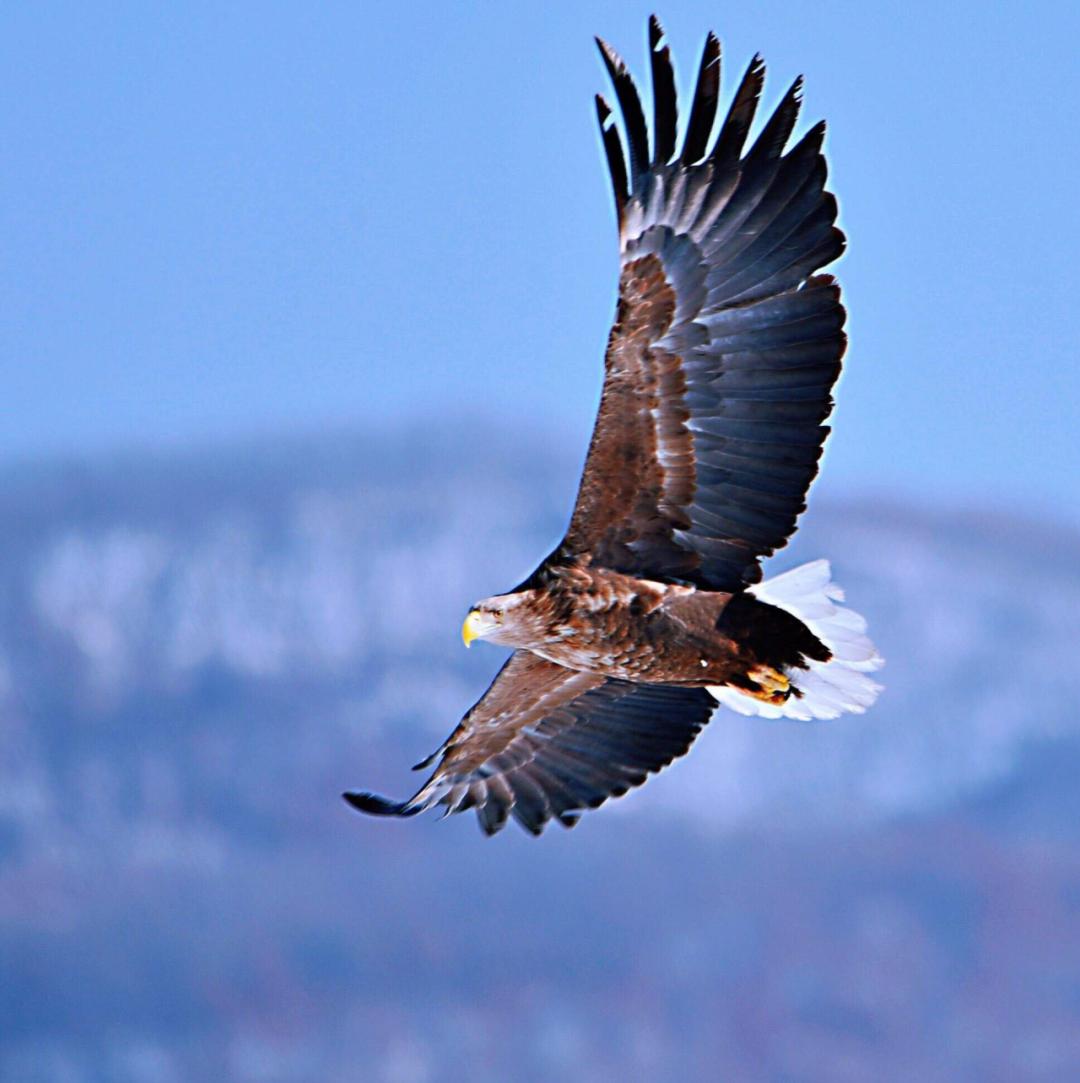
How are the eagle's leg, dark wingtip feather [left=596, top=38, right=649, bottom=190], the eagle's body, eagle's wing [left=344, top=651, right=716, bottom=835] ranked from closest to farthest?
dark wingtip feather [left=596, top=38, right=649, bottom=190], the eagle's body, the eagle's leg, eagle's wing [left=344, top=651, right=716, bottom=835]

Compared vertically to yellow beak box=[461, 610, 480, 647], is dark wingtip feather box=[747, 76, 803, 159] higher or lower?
higher

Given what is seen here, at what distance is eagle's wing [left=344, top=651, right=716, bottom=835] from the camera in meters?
10.3

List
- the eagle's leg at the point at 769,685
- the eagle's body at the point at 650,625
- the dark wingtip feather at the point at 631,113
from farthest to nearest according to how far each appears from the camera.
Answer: the eagle's leg at the point at 769,685 < the eagle's body at the point at 650,625 < the dark wingtip feather at the point at 631,113

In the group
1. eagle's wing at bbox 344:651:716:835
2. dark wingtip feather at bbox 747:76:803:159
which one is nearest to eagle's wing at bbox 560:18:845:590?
dark wingtip feather at bbox 747:76:803:159

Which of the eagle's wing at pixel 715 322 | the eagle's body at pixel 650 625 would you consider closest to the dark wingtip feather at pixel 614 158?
the eagle's wing at pixel 715 322

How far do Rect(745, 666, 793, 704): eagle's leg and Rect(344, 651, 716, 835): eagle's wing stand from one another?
787 millimetres

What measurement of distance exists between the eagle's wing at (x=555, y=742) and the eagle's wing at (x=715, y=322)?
1.49 metres

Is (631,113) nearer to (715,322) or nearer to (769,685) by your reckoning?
(715,322)

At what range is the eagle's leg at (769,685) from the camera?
9.34 meters

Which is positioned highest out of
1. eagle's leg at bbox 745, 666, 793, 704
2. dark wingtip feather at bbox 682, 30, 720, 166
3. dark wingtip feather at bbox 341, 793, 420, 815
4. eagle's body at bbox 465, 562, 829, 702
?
dark wingtip feather at bbox 682, 30, 720, 166

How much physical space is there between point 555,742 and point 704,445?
2264 mm

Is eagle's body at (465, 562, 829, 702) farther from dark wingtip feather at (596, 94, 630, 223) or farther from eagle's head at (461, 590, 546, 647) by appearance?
dark wingtip feather at (596, 94, 630, 223)

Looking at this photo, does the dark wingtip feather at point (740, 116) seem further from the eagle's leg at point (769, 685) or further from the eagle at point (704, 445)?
the eagle's leg at point (769, 685)

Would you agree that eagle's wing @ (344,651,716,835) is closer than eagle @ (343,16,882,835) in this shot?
No
